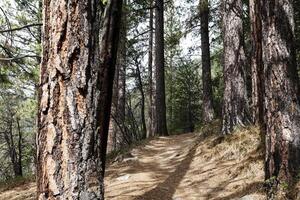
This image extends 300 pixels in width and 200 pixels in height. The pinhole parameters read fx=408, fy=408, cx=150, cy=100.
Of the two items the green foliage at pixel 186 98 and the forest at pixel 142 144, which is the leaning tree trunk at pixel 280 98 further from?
the green foliage at pixel 186 98

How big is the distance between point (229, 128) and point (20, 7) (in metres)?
9.66

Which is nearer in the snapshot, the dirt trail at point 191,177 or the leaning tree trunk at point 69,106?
the leaning tree trunk at point 69,106

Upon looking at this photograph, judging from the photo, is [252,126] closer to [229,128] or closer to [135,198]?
[229,128]

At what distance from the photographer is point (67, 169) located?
2.86 meters

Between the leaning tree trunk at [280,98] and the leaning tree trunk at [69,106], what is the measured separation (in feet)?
10.0

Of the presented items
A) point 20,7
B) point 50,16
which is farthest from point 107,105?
point 20,7

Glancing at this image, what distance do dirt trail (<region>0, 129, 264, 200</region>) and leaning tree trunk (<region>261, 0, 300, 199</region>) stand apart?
581 millimetres

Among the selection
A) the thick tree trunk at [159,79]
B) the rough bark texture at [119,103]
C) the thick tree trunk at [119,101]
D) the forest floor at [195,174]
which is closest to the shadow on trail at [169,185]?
the forest floor at [195,174]

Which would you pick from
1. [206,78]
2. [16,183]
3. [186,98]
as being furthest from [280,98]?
[186,98]

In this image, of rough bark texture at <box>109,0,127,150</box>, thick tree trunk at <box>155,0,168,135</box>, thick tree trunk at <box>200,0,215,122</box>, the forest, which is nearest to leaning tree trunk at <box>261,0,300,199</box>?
the forest

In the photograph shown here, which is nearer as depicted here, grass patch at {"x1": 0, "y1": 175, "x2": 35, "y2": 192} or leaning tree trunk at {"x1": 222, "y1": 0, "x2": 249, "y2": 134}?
leaning tree trunk at {"x1": 222, "y1": 0, "x2": 249, "y2": 134}

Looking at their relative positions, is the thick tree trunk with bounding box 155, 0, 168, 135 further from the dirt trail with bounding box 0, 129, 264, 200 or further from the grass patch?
the grass patch

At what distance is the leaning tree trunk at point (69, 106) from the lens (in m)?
2.87

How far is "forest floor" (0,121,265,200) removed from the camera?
23.3 ft
